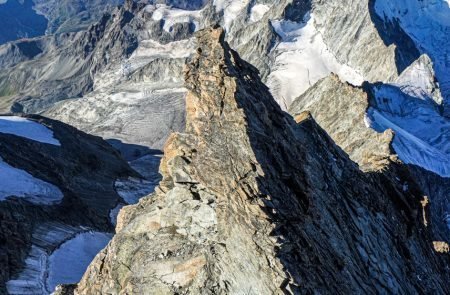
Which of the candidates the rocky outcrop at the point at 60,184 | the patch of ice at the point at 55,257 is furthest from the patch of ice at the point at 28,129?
the patch of ice at the point at 55,257

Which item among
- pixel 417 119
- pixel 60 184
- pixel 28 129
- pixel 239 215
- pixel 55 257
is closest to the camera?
pixel 239 215

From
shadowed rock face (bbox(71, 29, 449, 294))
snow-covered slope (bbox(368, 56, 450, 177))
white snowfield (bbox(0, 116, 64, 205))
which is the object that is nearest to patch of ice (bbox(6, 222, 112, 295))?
white snowfield (bbox(0, 116, 64, 205))

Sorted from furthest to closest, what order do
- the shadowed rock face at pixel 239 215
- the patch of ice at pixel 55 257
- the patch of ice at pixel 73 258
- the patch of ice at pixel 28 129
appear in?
the patch of ice at pixel 28 129 < the patch of ice at pixel 73 258 < the patch of ice at pixel 55 257 < the shadowed rock face at pixel 239 215

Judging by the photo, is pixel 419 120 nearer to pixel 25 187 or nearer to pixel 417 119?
pixel 417 119

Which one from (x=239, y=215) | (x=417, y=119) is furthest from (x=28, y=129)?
(x=417, y=119)

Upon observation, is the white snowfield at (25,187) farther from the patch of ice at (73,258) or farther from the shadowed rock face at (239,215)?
the shadowed rock face at (239,215)

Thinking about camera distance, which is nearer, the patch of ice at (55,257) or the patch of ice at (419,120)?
the patch of ice at (55,257)

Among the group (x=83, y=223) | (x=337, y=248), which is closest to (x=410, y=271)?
(x=337, y=248)
